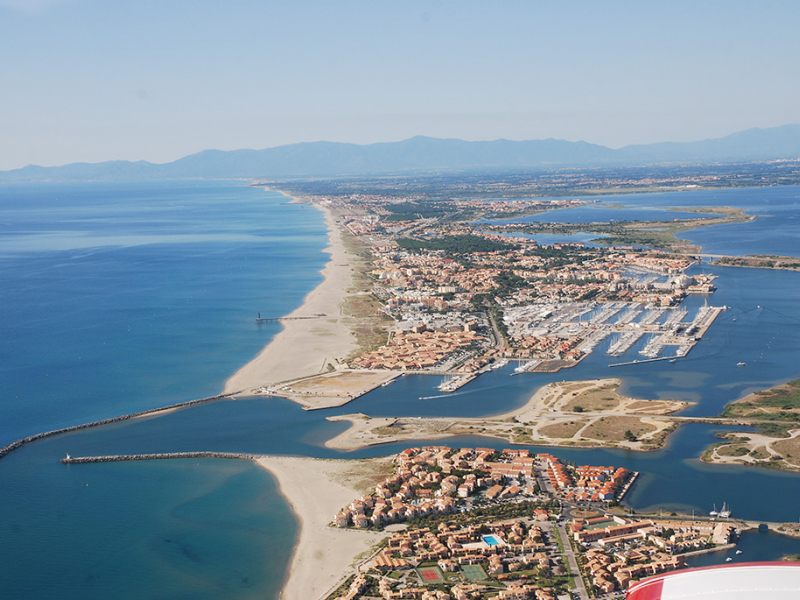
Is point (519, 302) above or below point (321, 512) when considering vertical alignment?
above

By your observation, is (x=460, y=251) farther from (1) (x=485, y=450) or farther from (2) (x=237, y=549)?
(2) (x=237, y=549)

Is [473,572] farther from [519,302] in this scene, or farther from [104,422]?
[519,302]

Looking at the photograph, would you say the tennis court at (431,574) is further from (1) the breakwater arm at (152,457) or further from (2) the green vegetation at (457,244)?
(2) the green vegetation at (457,244)

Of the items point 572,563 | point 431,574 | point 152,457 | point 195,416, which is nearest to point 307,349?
point 195,416

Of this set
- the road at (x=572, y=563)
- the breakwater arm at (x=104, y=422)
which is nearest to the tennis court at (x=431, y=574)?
the road at (x=572, y=563)

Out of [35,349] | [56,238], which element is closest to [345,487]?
[35,349]

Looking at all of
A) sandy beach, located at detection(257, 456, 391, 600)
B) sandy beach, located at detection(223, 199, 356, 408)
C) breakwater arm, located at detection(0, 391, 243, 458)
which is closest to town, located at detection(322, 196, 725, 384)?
sandy beach, located at detection(223, 199, 356, 408)

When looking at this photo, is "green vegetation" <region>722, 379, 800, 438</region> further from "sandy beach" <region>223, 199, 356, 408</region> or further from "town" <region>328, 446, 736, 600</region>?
"sandy beach" <region>223, 199, 356, 408</region>
